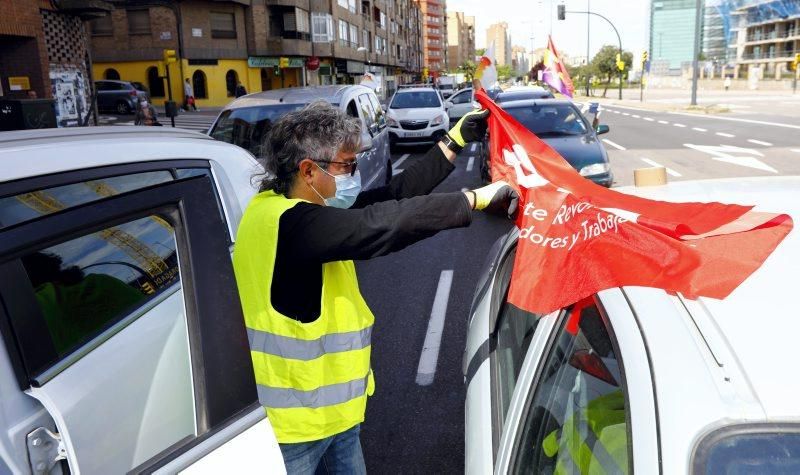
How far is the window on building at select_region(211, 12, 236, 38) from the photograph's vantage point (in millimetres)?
42147

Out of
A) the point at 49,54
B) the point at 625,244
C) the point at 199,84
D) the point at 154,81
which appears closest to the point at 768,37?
the point at 199,84

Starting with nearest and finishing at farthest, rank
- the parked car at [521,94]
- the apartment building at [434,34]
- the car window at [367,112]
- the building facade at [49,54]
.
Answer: the car window at [367,112]
the parked car at [521,94]
the building facade at [49,54]
the apartment building at [434,34]

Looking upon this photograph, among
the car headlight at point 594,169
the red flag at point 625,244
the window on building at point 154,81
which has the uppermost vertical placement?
the window on building at point 154,81

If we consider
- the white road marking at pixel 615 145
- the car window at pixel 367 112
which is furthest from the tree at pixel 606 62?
the car window at pixel 367 112

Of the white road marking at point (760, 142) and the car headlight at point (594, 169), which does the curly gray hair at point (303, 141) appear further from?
the white road marking at point (760, 142)

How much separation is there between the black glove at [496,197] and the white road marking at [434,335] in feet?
8.18

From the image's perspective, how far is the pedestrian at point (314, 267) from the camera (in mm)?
1936

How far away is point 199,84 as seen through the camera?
41594 mm

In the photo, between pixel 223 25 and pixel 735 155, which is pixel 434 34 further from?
pixel 735 155

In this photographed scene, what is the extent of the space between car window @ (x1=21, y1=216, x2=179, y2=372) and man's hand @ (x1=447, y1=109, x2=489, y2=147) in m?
1.26

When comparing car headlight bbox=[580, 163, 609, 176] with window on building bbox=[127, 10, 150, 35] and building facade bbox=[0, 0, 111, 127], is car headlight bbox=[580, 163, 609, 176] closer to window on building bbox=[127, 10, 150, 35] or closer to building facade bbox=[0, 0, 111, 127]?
building facade bbox=[0, 0, 111, 127]

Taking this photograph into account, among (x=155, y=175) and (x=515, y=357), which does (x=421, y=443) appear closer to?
(x=515, y=357)

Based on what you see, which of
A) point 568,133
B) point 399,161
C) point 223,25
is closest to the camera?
point 568,133

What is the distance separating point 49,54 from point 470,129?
17548 millimetres
